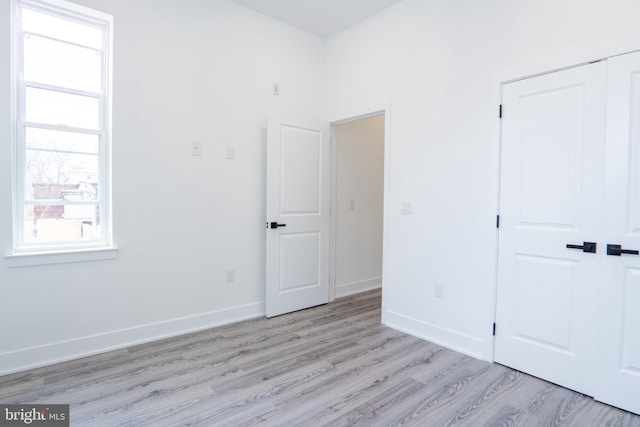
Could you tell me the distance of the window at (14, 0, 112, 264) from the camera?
2.42m

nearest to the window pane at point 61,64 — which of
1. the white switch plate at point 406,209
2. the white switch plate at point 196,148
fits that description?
the white switch plate at point 196,148

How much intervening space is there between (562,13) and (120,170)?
3.36 metres

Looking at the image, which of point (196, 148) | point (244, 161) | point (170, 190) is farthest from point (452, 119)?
point (170, 190)

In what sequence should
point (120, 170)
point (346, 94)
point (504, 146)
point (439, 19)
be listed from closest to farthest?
point (504, 146)
point (120, 170)
point (439, 19)
point (346, 94)

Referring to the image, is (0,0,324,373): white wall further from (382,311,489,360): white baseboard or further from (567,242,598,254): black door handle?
(567,242,598,254): black door handle

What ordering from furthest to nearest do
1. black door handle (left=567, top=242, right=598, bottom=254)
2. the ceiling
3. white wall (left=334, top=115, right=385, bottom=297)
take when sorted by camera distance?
1. white wall (left=334, top=115, right=385, bottom=297)
2. the ceiling
3. black door handle (left=567, top=242, right=598, bottom=254)

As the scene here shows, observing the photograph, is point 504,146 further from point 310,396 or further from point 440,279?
point 310,396

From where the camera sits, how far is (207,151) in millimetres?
3129

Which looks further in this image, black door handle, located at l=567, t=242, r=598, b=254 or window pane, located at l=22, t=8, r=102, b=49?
window pane, located at l=22, t=8, r=102, b=49

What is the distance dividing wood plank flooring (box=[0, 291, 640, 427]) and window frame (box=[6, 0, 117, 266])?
2.64 feet

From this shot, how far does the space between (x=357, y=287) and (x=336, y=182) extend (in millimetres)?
1426

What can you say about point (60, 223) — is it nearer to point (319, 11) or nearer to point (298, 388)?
point (298, 388)

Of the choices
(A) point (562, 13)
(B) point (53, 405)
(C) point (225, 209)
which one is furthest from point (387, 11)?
(B) point (53, 405)

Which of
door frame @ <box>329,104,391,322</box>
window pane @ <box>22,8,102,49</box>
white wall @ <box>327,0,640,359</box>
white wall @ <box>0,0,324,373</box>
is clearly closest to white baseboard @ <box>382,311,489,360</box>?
white wall @ <box>327,0,640,359</box>
